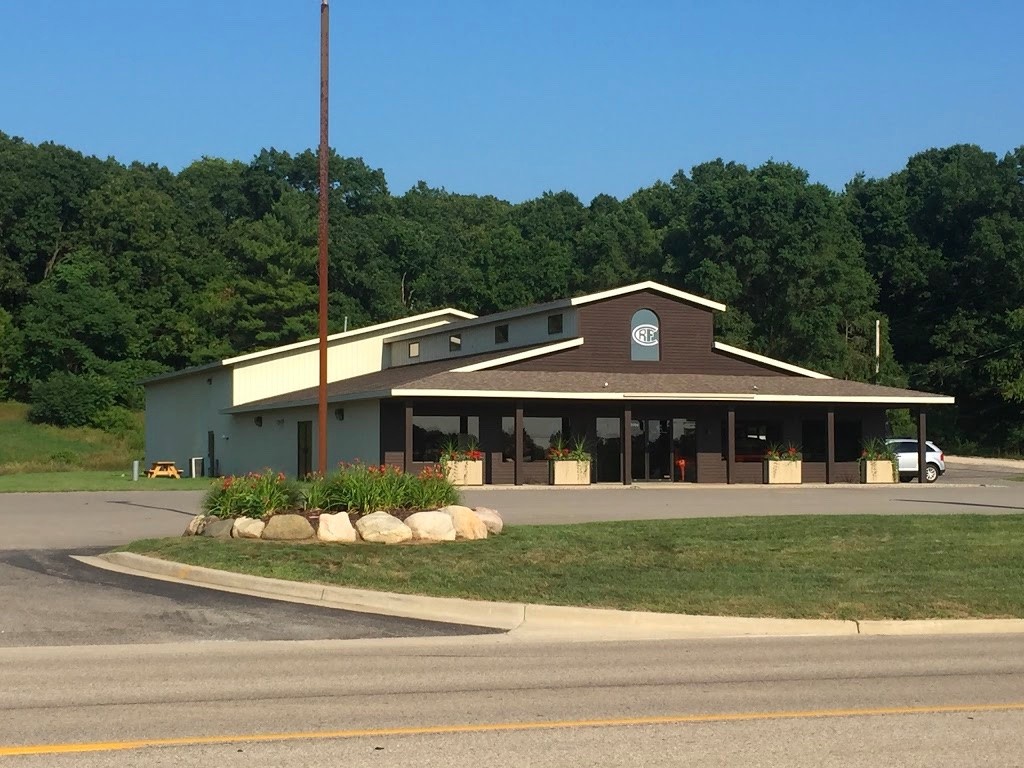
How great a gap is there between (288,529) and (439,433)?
68.0ft

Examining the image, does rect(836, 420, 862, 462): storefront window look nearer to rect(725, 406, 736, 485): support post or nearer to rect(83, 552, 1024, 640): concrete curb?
rect(725, 406, 736, 485): support post

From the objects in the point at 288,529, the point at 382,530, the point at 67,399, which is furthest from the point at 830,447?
the point at 67,399

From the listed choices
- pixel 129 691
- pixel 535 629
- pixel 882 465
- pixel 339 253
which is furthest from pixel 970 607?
pixel 339 253

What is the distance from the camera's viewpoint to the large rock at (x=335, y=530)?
1859cm

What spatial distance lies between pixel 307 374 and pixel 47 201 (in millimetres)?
55779

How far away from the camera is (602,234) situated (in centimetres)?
9650

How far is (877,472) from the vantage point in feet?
140

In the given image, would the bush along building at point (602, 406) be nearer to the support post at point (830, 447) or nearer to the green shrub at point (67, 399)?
A: the support post at point (830, 447)

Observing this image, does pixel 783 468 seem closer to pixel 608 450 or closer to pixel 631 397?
pixel 608 450

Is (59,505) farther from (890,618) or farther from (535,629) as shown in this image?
(890,618)

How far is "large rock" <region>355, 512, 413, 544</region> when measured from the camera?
1859cm

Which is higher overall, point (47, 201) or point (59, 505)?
point (47, 201)

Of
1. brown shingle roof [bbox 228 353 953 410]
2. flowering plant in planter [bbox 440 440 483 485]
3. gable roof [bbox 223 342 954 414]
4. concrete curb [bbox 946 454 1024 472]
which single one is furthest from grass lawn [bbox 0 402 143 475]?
concrete curb [bbox 946 454 1024 472]

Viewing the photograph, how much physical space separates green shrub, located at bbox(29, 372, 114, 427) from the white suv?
53551 millimetres
